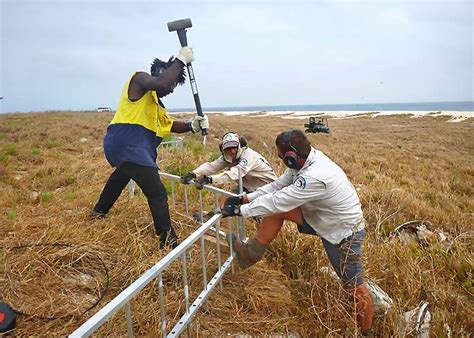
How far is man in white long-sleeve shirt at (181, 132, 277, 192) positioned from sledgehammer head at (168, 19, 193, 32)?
1.48 meters

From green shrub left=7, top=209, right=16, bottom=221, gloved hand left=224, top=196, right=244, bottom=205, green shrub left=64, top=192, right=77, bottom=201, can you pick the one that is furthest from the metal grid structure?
green shrub left=64, top=192, right=77, bottom=201

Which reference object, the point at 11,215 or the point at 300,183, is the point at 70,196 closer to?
the point at 11,215

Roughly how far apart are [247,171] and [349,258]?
1818 mm

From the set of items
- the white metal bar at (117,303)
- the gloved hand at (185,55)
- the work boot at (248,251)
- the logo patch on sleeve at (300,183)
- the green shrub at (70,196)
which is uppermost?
the gloved hand at (185,55)

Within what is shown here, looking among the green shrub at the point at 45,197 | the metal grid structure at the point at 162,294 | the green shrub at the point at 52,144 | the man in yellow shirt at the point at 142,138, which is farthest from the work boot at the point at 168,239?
the green shrub at the point at 52,144

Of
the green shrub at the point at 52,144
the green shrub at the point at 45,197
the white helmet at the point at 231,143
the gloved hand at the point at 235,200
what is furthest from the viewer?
the green shrub at the point at 52,144

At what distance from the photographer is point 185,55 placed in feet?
11.3

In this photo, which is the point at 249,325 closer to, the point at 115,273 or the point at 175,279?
the point at 175,279

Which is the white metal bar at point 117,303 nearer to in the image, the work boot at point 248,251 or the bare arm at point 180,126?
the work boot at point 248,251

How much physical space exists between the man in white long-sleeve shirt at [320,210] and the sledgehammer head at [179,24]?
1.59 m

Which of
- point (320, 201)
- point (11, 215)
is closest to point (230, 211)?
point (320, 201)

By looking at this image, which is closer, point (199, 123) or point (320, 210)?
point (320, 210)

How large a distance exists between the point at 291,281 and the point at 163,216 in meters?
1.32

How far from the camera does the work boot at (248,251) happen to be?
3133mm
